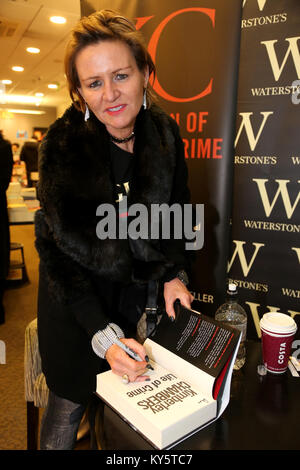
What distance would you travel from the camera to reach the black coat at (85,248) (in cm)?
96

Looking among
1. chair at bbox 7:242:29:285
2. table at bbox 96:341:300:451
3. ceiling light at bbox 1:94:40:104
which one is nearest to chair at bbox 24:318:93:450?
table at bbox 96:341:300:451

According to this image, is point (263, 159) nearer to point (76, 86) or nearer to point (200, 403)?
point (76, 86)

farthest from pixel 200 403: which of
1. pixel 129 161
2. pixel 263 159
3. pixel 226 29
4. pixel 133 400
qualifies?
pixel 226 29

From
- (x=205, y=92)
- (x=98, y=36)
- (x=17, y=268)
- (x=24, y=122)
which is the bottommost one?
(x=17, y=268)

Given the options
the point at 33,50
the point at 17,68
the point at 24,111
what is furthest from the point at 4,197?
the point at 24,111

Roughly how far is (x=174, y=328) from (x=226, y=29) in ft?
5.32

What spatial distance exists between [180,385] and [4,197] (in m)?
2.61

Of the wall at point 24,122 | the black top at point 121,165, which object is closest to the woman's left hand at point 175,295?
the black top at point 121,165

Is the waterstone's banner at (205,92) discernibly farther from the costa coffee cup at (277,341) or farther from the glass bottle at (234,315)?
the costa coffee cup at (277,341)

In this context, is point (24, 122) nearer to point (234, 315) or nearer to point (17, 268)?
point (17, 268)

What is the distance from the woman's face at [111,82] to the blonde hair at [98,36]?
14 millimetres

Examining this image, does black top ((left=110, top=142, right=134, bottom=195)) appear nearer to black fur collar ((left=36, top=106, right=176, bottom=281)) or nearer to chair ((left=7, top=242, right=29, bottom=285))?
black fur collar ((left=36, top=106, right=176, bottom=281))

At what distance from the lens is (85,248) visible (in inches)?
37.9
